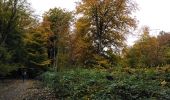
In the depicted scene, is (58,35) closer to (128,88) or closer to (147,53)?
(147,53)

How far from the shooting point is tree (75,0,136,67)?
39.6m

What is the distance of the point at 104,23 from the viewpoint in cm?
4025

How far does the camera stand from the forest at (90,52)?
15.2 m

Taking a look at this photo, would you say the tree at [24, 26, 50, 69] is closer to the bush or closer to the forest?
the forest

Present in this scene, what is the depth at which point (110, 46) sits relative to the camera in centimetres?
4066

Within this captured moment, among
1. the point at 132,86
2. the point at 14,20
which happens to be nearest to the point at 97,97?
the point at 132,86

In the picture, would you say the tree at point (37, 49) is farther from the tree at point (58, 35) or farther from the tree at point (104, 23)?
the tree at point (104, 23)

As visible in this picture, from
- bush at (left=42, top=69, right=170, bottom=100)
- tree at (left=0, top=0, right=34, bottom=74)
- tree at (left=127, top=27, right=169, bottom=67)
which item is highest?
tree at (left=0, top=0, right=34, bottom=74)

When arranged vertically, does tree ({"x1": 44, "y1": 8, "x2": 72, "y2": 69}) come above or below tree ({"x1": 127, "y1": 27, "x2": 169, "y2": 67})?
above

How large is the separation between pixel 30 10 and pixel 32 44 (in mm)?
14596

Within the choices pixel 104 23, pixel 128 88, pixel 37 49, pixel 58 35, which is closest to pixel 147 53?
pixel 104 23

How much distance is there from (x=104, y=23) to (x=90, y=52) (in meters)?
3.35

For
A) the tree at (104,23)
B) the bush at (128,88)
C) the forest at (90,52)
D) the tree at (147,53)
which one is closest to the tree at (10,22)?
the forest at (90,52)

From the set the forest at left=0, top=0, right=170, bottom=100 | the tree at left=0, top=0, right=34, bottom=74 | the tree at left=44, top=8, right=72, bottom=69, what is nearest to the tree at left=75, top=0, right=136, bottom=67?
the forest at left=0, top=0, right=170, bottom=100
